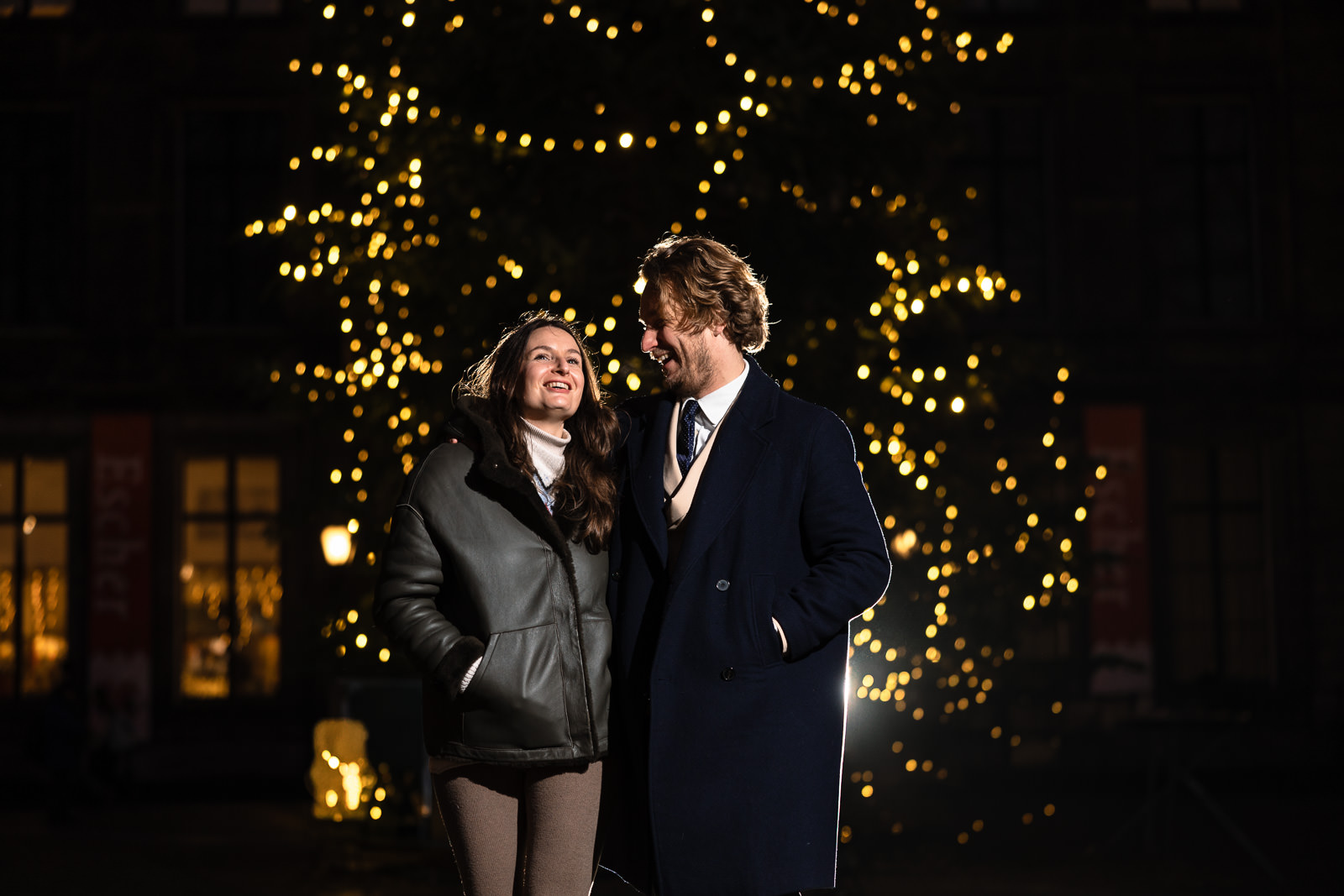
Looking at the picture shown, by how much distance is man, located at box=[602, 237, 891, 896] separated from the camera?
3.21 m

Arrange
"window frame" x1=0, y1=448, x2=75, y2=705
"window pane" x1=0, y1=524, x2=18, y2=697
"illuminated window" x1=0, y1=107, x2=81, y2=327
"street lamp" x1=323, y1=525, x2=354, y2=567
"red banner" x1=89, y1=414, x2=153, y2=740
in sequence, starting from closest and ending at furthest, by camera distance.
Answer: "street lamp" x1=323, y1=525, x2=354, y2=567, "red banner" x1=89, y1=414, x2=153, y2=740, "window frame" x1=0, y1=448, x2=75, y2=705, "window pane" x1=0, y1=524, x2=18, y2=697, "illuminated window" x1=0, y1=107, x2=81, y2=327

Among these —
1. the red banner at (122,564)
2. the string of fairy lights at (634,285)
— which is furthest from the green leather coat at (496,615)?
the red banner at (122,564)

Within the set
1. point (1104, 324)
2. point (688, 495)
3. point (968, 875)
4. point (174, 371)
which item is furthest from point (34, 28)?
point (688, 495)

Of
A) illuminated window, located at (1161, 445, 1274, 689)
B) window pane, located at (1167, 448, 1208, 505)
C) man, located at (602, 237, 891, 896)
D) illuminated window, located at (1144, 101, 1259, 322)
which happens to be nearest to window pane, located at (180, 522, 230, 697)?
illuminated window, located at (1161, 445, 1274, 689)

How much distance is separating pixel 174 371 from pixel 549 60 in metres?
11.1

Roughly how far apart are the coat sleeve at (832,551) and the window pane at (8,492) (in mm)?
16295

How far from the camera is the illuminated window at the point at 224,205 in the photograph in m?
17.8

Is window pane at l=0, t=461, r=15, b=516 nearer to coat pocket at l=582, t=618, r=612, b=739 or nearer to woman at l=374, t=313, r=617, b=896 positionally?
woman at l=374, t=313, r=617, b=896

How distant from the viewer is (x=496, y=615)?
10.7 ft

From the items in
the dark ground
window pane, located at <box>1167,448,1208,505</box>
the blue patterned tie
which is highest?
window pane, located at <box>1167,448,1208,505</box>

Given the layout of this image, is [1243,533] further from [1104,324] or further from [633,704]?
[633,704]

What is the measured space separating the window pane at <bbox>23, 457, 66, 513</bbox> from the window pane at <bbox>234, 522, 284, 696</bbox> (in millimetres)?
2249

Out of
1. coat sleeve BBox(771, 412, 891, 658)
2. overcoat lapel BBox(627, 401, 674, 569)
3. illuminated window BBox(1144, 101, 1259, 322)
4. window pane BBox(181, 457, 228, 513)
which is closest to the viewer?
coat sleeve BBox(771, 412, 891, 658)

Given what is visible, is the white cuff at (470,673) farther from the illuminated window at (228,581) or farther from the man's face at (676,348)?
the illuminated window at (228,581)
